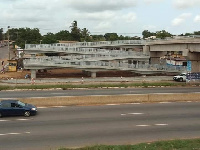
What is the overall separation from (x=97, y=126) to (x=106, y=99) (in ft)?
24.6

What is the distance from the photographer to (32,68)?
1922 inches

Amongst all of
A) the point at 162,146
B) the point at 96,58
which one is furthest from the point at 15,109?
the point at 96,58

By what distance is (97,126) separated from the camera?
17297 millimetres

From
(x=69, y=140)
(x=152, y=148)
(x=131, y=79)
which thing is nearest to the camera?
(x=152, y=148)

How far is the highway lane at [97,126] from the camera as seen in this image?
14.7 metres

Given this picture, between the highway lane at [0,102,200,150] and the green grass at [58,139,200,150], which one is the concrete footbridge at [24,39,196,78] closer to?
the highway lane at [0,102,200,150]

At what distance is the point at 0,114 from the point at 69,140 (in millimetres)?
7196

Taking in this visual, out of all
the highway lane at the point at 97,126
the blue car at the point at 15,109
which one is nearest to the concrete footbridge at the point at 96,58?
the highway lane at the point at 97,126

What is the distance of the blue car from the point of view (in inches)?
774

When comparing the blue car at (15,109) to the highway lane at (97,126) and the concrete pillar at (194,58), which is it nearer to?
the highway lane at (97,126)

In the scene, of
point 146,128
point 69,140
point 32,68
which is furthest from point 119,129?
point 32,68

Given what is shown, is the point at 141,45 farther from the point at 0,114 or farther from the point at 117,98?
the point at 0,114

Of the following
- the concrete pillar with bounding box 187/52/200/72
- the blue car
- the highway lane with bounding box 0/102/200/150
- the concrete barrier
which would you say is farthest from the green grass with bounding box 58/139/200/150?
the concrete pillar with bounding box 187/52/200/72

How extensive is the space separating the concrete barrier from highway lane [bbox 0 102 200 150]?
1.32 metres
